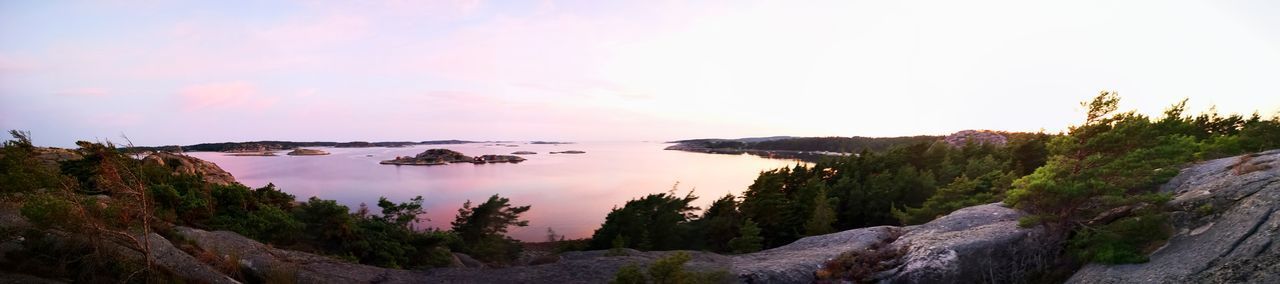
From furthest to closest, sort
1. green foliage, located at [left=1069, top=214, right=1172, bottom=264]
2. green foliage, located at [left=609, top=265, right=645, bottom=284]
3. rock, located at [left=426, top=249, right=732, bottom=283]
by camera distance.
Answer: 1. rock, located at [left=426, top=249, right=732, bottom=283]
2. green foliage, located at [left=1069, top=214, right=1172, bottom=264]
3. green foliage, located at [left=609, top=265, right=645, bottom=284]

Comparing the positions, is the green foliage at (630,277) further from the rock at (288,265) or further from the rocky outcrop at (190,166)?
the rocky outcrop at (190,166)

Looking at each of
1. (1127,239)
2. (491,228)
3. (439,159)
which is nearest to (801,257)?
(1127,239)

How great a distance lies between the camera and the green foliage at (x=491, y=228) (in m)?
17.0

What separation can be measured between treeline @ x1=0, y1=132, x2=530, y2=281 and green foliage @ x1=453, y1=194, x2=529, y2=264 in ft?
0.13

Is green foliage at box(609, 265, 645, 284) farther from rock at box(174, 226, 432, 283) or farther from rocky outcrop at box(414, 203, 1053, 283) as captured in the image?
rock at box(174, 226, 432, 283)

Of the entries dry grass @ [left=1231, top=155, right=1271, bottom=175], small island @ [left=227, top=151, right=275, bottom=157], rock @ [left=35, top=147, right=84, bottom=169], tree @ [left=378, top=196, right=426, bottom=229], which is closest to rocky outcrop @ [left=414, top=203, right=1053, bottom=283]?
dry grass @ [left=1231, top=155, right=1271, bottom=175]

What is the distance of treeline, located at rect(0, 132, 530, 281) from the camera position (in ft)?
21.8

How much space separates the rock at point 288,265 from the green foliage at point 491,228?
602 centimetres

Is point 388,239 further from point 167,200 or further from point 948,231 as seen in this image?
point 948,231

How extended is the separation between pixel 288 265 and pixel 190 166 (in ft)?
68.6

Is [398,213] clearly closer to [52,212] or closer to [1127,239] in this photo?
[52,212]

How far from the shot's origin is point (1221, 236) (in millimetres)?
7035

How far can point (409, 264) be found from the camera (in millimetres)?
13266

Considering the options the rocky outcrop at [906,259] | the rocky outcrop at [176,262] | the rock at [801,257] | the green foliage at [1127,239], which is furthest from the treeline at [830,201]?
the rocky outcrop at [176,262]
